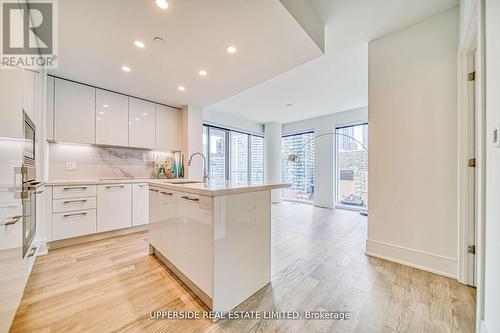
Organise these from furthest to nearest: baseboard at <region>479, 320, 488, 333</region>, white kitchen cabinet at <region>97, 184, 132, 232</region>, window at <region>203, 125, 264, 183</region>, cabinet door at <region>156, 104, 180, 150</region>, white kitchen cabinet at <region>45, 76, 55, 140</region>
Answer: window at <region>203, 125, 264, 183</region> < cabinet door at <region>156, 104, 180, 150</region> < white kitchen cabinet at <region>97, 184, 132, 232</region> < white kitchen cabinet at <region>45, 76, 55, 140</region> < baseboard at <region>479, 320, 488, 333</region>

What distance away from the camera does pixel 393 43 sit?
2.17m

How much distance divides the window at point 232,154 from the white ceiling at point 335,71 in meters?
0.65

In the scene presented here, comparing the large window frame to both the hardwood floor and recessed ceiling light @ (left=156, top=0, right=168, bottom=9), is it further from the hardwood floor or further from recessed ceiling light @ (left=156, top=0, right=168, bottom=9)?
recessed ceiling light @ (left=156, top=0, right=168, bottom=9)

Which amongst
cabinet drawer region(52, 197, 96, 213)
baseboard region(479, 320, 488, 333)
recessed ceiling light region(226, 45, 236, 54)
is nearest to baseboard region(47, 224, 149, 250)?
cabinet drawer region(52, 197, 96, 213)

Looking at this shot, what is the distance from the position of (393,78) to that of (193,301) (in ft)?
9.65

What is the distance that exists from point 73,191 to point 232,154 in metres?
3.71

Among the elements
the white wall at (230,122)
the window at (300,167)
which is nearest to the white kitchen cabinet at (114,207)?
the white wall at (230,122)

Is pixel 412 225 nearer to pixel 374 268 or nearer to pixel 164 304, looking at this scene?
pixel 374 268

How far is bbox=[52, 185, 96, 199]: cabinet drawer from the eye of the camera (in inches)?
98.7

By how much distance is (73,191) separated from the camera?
2.61 m

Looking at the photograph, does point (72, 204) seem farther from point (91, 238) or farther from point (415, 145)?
point (415, 145)

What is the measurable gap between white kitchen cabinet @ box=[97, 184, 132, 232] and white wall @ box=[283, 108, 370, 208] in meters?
4.64

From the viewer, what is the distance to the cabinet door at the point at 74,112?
274cm

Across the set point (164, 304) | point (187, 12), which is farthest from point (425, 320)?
point (187, 12)
